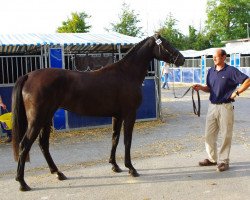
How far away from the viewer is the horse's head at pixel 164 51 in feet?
18.3

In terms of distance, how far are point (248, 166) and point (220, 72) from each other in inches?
60.6

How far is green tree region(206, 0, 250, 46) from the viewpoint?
53.4 meters

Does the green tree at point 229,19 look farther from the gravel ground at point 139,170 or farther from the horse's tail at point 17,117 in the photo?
the horse's tail at point 17,117

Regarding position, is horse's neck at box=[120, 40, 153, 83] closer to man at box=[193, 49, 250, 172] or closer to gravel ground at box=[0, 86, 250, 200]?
man at box=[193, 49, 250, 172]

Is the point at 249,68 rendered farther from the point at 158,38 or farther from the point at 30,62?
the point at 158,38

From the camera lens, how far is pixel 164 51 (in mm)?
5609

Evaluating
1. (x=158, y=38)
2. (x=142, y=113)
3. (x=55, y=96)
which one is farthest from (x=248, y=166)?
(x=142, y=113)

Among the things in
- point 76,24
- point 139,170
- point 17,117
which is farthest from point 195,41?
point 17,117

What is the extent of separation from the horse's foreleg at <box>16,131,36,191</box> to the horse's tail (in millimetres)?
120

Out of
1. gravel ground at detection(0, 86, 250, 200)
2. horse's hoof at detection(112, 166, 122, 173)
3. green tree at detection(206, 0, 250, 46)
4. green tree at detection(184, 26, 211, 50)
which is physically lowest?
gravel ground at detection(0, 86, 250, 200)

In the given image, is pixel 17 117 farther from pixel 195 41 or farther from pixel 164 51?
pixel 195 41

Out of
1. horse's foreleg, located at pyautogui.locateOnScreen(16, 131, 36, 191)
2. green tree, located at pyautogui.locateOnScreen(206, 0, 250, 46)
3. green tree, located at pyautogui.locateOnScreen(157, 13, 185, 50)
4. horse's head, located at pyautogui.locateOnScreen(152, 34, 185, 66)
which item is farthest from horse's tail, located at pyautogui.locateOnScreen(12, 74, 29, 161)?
green tree, located at pyautogui.locateOnScreen(206, 0, 250, 46)

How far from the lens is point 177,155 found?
643cm

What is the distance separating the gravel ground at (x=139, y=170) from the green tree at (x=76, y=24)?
80.3 ft
